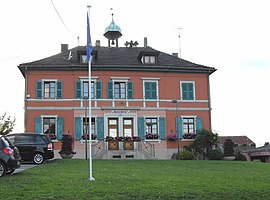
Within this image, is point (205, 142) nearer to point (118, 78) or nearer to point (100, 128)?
point (100, 128)

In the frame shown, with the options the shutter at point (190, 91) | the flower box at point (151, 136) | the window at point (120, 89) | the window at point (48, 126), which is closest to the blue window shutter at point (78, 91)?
the window at point (120, 89)

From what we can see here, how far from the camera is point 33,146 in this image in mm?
21984

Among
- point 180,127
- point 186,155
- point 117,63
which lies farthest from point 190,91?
point 117,63

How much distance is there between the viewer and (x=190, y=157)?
3216 cm

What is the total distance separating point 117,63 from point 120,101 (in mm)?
3201

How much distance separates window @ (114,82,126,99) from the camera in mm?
35281

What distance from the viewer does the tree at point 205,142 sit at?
1325 inches

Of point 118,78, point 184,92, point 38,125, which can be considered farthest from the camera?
point 184,92

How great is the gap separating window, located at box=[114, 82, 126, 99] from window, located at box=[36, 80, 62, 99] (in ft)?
14.4

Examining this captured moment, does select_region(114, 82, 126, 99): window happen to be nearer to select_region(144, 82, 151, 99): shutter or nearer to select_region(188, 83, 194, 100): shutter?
select_region(144, 82, 151, 99): shutter

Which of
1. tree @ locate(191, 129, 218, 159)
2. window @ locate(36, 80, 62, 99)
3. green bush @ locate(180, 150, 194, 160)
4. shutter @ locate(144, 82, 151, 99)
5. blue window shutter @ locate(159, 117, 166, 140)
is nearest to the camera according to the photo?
green bush @ locate(180, 150, 194, 160)

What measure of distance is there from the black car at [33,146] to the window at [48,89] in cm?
1213

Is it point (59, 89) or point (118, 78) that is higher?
point (118, 78)

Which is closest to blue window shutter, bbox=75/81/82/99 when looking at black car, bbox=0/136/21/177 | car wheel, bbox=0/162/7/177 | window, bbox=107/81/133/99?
window, bbox=107/81/133/99
